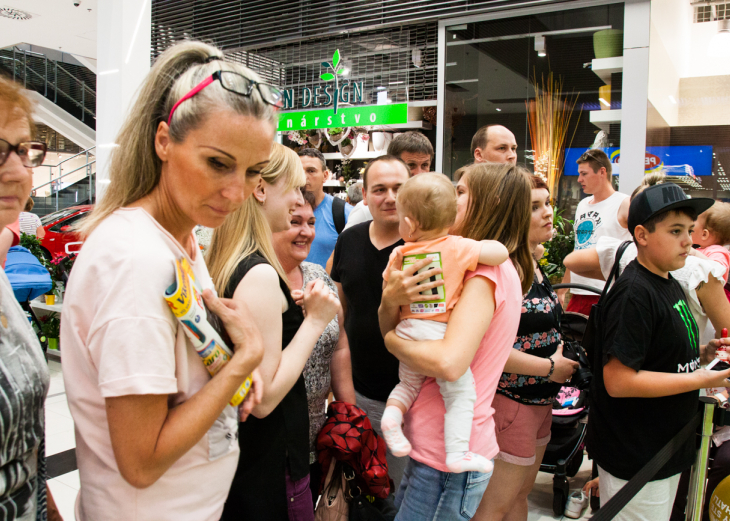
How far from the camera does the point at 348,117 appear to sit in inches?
284

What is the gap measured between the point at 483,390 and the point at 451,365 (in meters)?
0.19

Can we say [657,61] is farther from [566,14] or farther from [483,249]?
[483,249]

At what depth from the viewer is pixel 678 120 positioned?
5.65m

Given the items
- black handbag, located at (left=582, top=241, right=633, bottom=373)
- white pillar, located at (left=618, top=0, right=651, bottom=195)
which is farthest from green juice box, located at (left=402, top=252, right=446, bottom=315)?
white pillar, located at (left=618, top=0, right=651, bottom=195)

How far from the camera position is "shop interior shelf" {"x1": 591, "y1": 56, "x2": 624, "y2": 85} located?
5.56 meters

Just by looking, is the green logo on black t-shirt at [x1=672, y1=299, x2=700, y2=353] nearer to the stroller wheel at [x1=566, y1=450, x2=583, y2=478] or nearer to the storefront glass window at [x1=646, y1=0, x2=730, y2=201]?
the stroller wheel at [x1=566, y1=450, x2=583, y2=478]

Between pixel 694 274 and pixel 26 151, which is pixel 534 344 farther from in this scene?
pixel 26 151

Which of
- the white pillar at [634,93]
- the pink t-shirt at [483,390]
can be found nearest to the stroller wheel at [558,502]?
the pink t-shirt at [483,390]

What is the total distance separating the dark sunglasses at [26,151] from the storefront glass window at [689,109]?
575 cm

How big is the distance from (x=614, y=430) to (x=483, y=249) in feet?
3.17

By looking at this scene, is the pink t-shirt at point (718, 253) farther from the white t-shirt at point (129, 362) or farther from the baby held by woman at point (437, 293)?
the white t-shirt at point (129, 362)

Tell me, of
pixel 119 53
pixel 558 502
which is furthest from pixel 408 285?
pixel 119 53

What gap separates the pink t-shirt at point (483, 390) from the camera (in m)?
1.46

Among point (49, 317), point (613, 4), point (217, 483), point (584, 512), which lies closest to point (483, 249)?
point (217, 483)
